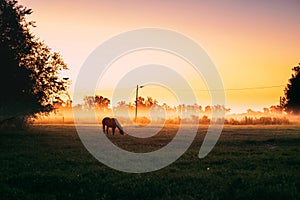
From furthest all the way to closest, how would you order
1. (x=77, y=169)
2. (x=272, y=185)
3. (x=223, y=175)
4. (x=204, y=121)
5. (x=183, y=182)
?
(x=204, y=121) → (x=77, y=169) → (x=223, y=175) → (x=183, y=182) → (x=272, y=185)

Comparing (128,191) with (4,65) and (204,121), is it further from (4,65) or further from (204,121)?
(204,121)

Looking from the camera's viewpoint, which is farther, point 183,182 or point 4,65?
point 4,65

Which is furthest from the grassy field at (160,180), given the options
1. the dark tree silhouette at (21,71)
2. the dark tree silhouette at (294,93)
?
the dark tree silhouette at (294,93)

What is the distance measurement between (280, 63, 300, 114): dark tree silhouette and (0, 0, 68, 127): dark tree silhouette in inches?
2354

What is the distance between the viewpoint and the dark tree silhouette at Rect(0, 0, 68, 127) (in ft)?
139

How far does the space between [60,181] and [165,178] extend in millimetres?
5201

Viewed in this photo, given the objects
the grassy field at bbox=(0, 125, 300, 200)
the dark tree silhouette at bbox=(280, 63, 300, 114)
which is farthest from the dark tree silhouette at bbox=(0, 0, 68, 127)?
the dark tree silhouette at bbox=(280, 63, 300, 114)

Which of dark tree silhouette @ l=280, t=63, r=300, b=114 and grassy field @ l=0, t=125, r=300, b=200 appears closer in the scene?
grassy field @ l=0, t=125, r=300, b=200

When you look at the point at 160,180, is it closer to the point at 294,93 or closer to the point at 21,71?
the point at 21,71

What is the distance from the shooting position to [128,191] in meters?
16.6

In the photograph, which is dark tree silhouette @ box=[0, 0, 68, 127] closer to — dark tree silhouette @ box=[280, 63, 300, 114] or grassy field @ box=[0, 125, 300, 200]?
grassy field @ box=[0, 125, 300, 200]

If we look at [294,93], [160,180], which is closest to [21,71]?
[160,180]

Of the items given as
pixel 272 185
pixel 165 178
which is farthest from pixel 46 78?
pixel 272 185

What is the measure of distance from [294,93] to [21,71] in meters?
68.3
